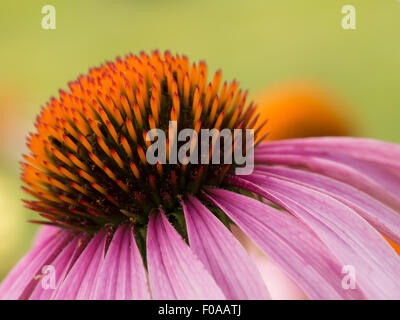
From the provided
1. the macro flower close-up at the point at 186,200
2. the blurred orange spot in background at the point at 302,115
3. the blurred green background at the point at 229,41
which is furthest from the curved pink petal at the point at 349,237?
the blurred green background at the point at 229,41

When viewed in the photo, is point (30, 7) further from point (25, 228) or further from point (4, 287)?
point (4, 287)

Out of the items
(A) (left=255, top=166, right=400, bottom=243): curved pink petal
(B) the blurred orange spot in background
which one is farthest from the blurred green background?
(A) (left=255, top=166, right=400, bottom=243): curved pink petal

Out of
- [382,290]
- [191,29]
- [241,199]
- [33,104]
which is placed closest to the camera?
[382,290]

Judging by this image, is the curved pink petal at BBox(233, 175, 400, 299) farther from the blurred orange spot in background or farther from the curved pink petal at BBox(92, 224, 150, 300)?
the blurred orange spot in background

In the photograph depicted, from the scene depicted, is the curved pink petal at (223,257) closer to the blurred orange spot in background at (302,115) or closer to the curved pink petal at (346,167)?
the curved pink petal at (346,167)

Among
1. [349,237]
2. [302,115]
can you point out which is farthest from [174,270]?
[302,115]

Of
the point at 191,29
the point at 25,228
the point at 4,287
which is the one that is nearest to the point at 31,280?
the point at 4,287
